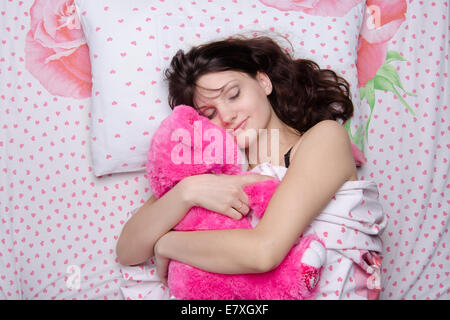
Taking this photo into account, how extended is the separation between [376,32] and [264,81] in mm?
479

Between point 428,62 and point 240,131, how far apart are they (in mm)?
732

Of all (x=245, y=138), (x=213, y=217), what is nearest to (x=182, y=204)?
(x=213, y=217)

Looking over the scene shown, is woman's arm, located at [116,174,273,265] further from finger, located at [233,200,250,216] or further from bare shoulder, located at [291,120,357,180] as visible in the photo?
bare shoulder, located at [291,120,357,180]

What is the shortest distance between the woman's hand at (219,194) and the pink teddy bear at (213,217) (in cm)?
2

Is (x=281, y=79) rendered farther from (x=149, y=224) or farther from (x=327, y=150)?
(x=149, y=224)

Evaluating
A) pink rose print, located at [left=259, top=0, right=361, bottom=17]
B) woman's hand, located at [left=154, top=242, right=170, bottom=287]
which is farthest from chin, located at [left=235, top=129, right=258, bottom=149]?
pink rose print, located at [left=259, top=0, right=361, bottom=17]

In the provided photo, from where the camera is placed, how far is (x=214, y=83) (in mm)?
1417

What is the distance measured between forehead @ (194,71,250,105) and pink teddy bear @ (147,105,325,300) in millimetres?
140

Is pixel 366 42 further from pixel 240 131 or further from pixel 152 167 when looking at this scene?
pixel 152 167

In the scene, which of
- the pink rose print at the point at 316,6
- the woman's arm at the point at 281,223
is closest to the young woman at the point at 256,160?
the woman's arm at the point at 281,223

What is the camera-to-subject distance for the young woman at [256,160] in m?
1.14

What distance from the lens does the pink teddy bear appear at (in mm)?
1145
